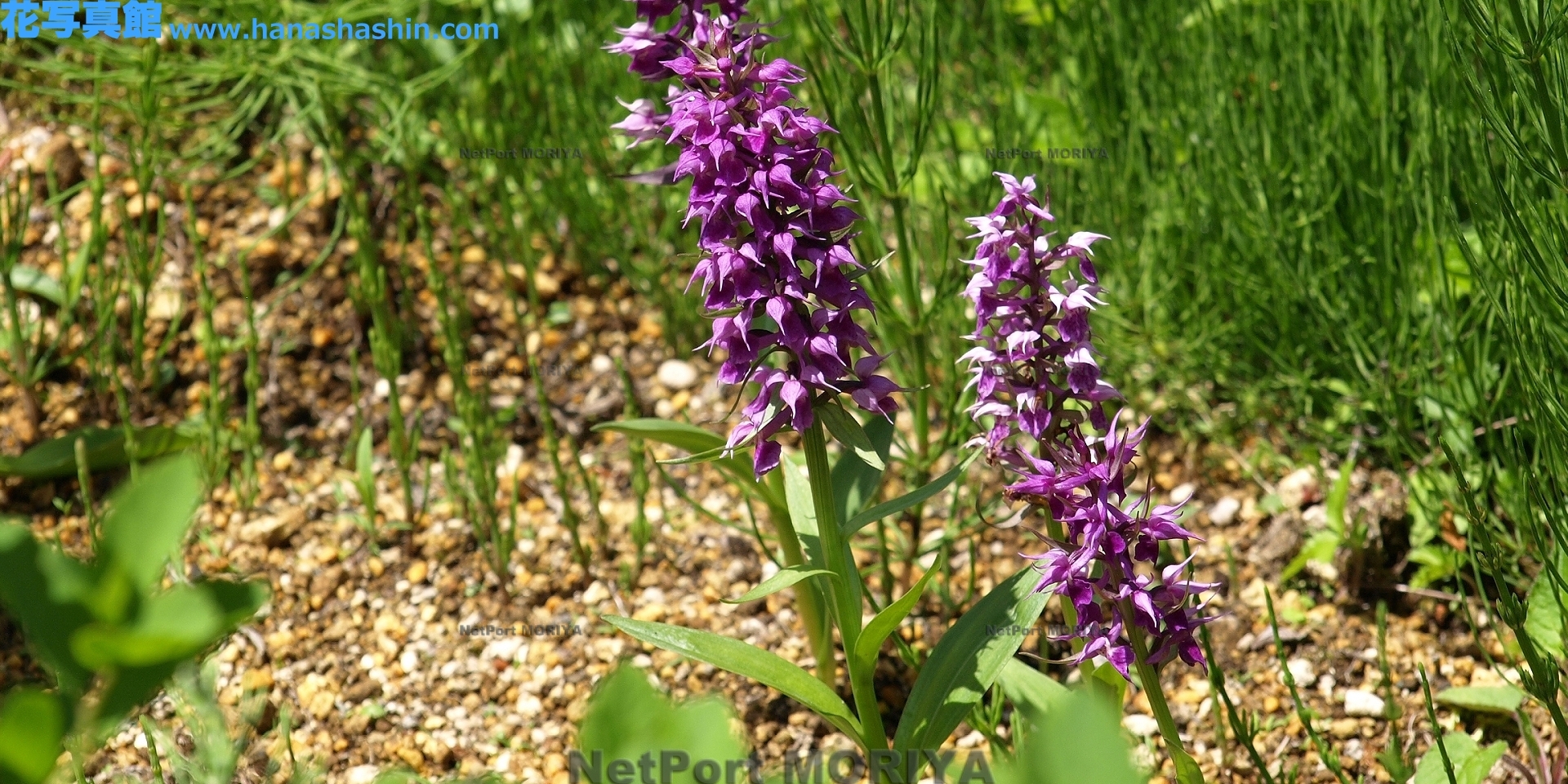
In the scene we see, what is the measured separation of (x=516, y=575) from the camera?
309cm

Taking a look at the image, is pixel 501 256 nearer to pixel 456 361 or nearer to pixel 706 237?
pixel 456 361

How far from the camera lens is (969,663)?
2.00 meters

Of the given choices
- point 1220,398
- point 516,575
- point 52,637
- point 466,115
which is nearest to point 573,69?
point 466,115

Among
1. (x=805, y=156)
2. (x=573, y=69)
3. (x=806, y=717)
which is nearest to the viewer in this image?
(x=805, y=156)

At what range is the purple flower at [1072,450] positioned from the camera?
5.83 feet

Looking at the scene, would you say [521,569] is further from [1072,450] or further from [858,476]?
[1072,450]

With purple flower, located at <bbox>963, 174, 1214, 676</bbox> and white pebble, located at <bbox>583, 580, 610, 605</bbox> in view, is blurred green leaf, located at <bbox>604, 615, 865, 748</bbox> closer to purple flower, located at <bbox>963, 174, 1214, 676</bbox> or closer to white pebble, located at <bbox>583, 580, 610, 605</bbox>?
purple flower, located at <bbox>963, 174, 1214, 676</bbox>

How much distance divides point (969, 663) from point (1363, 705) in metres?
1.03

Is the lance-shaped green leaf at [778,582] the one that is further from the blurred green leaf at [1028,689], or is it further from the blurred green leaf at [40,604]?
the blurred green leaf at [40,604]

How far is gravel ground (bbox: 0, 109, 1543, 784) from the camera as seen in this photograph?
2.58 meters

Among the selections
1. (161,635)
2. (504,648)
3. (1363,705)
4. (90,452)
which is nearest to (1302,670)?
(1363,705)

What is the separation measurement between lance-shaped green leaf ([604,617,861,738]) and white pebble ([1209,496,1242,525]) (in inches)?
58.8

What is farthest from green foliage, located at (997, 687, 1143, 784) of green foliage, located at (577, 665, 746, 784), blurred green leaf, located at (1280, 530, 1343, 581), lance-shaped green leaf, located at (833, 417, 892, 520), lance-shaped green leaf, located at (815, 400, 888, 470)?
blurred green leaf, located at (1280, 530, 1343, 581)

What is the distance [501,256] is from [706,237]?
2150mm
